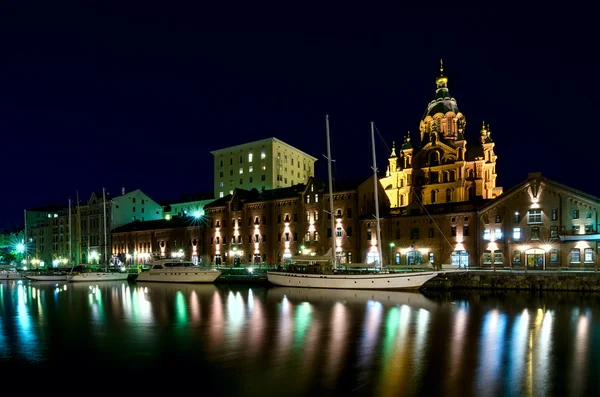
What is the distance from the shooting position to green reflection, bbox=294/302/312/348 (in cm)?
2488

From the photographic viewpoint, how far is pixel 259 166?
101000 millimetres

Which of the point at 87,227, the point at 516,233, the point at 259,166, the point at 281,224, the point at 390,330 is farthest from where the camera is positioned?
the point at 87,227

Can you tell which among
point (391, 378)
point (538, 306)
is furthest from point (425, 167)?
point (391, 378)

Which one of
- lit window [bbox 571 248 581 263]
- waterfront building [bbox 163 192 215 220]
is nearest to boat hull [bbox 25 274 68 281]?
waterfront building [bbox 163 192 215 220]

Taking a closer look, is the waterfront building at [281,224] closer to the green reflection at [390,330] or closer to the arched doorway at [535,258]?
the arched doorway at [535,258]

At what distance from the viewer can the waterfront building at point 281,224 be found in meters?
70.6

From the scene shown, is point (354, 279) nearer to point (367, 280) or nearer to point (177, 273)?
point (367, 280)

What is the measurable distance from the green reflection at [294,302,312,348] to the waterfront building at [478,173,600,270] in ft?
99.1

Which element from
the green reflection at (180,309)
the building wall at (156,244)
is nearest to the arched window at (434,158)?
the building wall at (156,244)

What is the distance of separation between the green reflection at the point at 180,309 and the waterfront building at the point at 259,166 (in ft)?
166

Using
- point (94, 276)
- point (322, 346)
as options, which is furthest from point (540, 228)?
point (94, 276)

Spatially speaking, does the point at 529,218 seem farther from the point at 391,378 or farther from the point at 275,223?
the point at 391,378

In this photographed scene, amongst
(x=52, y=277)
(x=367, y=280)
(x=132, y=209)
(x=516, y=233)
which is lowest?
(x=52, y=277)

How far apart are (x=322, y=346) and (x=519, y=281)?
33.5 metres
